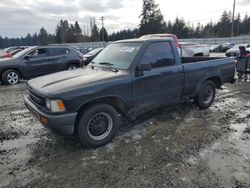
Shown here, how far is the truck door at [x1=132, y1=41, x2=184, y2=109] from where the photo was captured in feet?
13.2

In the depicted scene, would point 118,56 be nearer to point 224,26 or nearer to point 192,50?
point 192,50

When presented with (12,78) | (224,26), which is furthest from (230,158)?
(224,26)

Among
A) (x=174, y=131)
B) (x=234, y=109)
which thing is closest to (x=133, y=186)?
(x=174, y=131)

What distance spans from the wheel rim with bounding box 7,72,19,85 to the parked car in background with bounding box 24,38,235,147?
648 centimetres

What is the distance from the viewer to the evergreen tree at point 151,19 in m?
60.6

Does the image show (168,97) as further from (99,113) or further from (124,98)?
(99,113)

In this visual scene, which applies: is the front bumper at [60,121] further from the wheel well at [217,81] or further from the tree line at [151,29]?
the tree line at [151,29]

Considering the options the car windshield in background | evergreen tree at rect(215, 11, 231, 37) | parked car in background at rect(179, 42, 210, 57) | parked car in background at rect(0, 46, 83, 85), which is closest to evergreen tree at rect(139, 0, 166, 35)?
evergreen tree at rect(215, 11, 231, 37)

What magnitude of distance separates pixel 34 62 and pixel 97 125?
761cm

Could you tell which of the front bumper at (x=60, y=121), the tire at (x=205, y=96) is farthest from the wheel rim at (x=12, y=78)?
the tire at (x=205, y=96)

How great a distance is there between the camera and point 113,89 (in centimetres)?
359

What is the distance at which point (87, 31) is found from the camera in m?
108

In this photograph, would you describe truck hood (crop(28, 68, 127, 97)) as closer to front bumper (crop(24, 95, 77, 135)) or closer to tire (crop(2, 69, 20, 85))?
front bumper (crop(24, 95, 77, 135))

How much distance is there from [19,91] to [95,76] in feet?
19.8
